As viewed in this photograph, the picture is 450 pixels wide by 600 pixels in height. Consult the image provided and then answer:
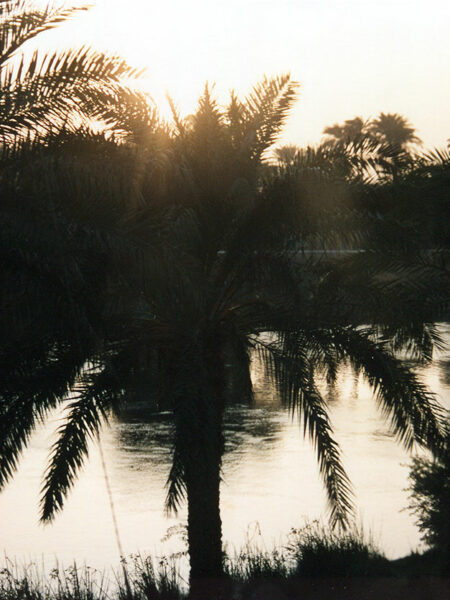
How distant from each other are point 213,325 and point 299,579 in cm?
358

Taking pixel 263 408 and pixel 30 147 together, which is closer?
pixel 30 147

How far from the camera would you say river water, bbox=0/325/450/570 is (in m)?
16.7

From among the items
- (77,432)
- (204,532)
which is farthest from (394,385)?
(77,432)

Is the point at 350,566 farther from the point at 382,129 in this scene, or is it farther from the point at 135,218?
the point at 382,129

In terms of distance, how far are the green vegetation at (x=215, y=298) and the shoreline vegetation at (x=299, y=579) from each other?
0.78ft

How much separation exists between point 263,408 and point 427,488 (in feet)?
60.7

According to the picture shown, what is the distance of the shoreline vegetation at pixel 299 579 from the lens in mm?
11953

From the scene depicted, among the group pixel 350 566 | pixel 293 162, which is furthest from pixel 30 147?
pixel 350 566

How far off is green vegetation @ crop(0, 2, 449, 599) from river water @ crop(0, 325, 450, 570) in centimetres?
249

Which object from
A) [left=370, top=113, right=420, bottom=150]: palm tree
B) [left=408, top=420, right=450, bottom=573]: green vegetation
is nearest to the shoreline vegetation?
[left=408, top=420, right=450, bottom=573]: green vegetation

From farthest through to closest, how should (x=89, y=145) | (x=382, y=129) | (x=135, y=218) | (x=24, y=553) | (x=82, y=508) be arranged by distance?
1. (x=382, y=129)
2. (x=82, y=508)
3. (x=24, y=553)
4. (x=89, y=145)
5. (x=135, y=218)

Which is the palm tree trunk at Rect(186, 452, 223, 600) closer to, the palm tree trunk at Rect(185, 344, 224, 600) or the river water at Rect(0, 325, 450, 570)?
the palm tree trunk at Rect(185, 344, 224, 600)

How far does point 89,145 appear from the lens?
38.0ft

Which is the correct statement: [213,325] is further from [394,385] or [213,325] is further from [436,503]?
[436,503]
